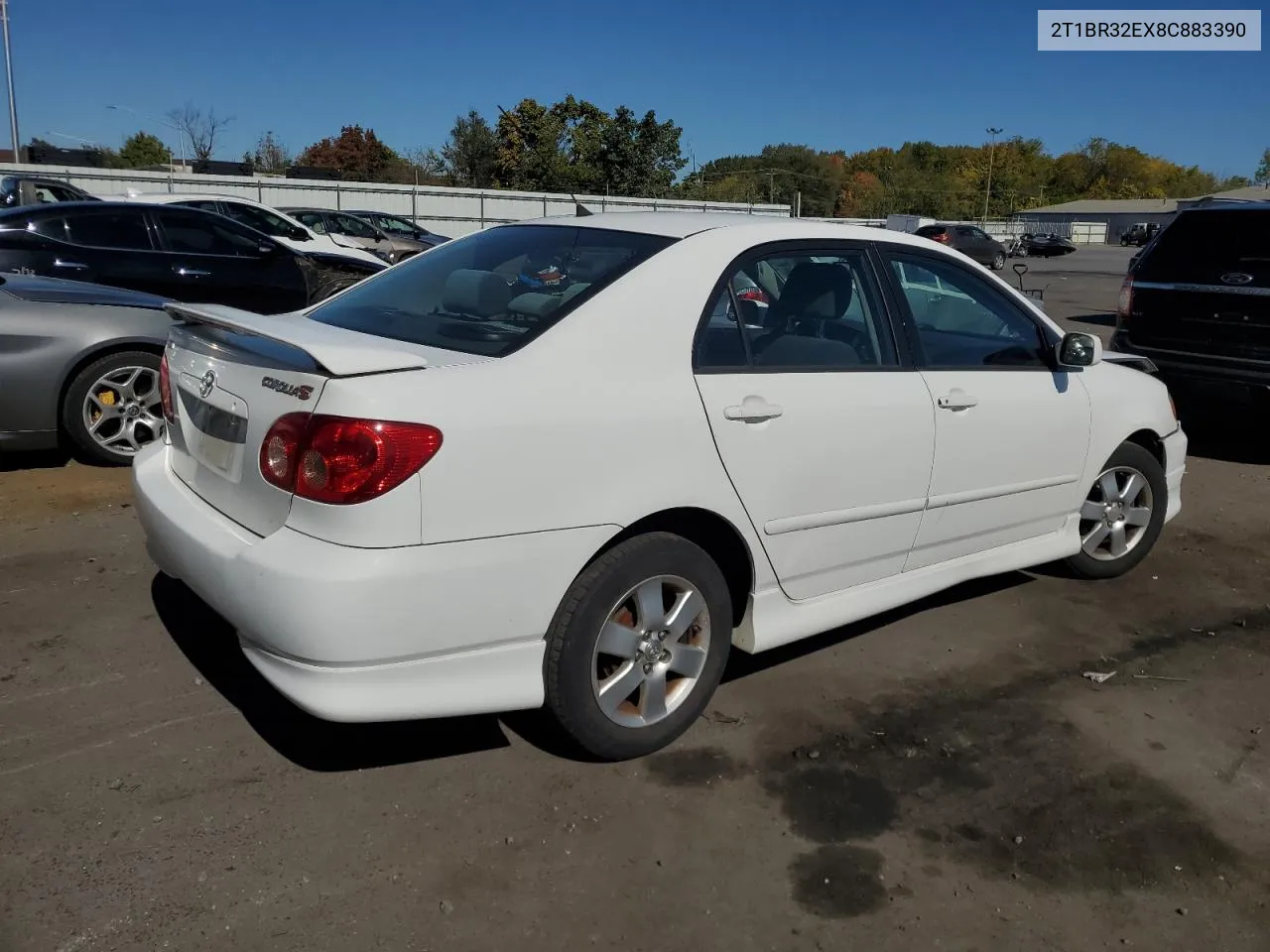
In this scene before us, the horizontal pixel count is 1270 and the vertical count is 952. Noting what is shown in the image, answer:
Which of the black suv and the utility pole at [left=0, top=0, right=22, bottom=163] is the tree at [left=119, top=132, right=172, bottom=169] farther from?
the black suv

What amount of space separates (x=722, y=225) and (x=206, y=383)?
1.73 m

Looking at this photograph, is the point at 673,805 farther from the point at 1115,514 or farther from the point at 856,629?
the point at 1115,514

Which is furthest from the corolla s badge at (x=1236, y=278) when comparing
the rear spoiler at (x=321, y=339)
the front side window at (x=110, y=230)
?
the front side window at (x=110, y=230)

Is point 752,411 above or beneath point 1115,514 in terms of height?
above

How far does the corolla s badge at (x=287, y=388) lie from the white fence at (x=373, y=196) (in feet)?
84.5

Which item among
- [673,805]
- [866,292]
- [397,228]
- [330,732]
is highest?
[397,228]

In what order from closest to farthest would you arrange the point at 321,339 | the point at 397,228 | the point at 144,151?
the point at 321,339 < the point at 397,228 < the point at 144,151

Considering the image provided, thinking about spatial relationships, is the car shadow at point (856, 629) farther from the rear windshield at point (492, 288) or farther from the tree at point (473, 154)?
the tree at point (473, 154)

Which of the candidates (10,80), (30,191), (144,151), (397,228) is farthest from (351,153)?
(30,191)

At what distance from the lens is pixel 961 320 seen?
4285 millimetres

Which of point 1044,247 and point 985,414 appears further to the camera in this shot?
point 1044,247

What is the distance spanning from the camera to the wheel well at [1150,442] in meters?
4.93

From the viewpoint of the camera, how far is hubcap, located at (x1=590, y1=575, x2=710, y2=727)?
306cm

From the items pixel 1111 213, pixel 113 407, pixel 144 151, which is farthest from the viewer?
pixel 1111 213
